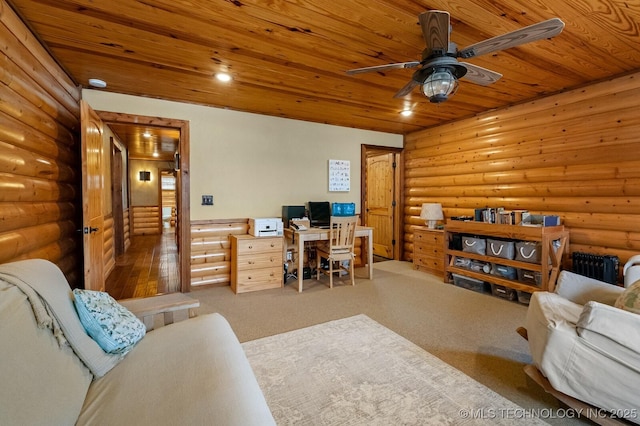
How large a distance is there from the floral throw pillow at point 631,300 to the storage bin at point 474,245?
210 cm

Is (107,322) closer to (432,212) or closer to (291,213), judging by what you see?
(291,213)

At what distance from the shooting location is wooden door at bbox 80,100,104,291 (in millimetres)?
2613

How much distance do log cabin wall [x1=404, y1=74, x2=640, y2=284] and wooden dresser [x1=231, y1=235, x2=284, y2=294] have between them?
9.61 ft

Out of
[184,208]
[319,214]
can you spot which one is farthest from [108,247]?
[319,214]

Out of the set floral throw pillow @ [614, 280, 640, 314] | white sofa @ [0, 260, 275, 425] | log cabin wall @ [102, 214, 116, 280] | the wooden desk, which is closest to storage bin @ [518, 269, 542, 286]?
floral throw pillow @ [614, 280, 640, 314]

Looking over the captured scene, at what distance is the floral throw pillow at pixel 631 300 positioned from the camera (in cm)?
157

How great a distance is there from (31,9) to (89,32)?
319mm

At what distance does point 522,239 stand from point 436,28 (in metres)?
2.71

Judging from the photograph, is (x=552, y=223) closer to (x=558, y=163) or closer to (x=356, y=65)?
(x=558, y=163)

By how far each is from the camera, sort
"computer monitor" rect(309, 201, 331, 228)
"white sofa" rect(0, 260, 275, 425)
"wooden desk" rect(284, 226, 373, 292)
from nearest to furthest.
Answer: "white sofa" rect(0, 260, 275, 425)
"wooden desk" rect(284, 226, 373, 292)
"computer monitor" rect(309, 201, 331, 228)

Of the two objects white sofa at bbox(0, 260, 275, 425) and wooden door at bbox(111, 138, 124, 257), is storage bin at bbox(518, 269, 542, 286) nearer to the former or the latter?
white sofa at bbox(0, 260, 275, 425)

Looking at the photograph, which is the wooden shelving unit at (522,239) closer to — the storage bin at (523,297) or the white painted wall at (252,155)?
the storage bin at (523,297)

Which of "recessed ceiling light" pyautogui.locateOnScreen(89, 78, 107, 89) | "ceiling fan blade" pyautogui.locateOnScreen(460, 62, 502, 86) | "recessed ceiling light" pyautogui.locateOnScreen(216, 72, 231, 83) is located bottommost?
"ceiling fan blade" pyautogui.locateOnScreen(460, 62, 502, 86)

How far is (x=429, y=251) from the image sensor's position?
4.70m
